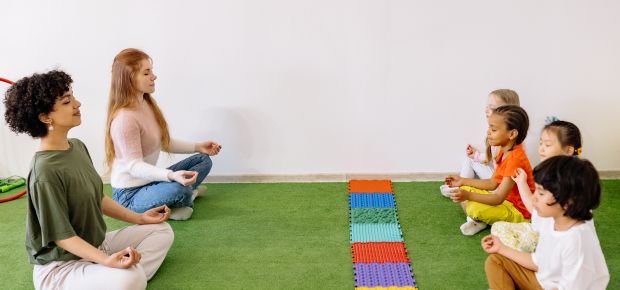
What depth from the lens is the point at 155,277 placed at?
2.66 meters

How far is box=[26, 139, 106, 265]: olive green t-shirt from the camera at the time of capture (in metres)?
2.20

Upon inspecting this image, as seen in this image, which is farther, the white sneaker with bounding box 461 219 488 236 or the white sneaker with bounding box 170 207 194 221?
the white sneaker with bounding box 170 207 194 221

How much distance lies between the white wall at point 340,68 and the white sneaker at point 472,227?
2.91 ft

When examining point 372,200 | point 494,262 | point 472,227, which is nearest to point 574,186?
point 494,262

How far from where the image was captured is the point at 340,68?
369 centimetres

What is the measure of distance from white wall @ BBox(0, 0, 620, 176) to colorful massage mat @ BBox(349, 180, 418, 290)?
332mm

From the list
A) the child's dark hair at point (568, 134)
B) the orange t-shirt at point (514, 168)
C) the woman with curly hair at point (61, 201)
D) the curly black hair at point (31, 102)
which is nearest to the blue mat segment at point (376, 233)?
the orange t-shirt at point (514, 168)

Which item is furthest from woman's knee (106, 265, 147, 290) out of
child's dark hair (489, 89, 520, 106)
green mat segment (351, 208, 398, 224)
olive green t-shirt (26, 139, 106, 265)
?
child's dark hair (489, 89, 520, 106)

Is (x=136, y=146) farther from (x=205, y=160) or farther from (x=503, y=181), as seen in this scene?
(x=503, y=181)

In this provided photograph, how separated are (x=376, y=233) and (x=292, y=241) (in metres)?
0.48

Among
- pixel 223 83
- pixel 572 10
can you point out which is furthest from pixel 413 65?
pixel 223 83

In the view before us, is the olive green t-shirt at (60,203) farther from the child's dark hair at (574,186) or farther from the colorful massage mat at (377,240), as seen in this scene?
the child's dark hair at (574,186)

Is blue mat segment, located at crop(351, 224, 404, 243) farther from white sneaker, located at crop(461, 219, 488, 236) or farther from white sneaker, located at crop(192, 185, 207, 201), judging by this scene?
white sneaker, located at crop(192, 185, 207, 201)

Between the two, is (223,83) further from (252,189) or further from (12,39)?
(12,39)
